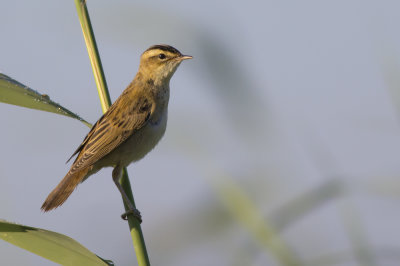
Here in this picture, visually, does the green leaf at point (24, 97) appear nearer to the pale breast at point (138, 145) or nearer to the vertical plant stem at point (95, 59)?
the vertical plant stem at point (95, 59)

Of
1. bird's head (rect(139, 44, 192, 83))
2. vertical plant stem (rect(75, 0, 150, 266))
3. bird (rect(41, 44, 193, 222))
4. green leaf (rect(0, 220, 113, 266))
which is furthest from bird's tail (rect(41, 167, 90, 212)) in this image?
green leaf (rect(0, 220, 113, 266))

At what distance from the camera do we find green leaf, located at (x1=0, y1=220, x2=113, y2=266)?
1.37m

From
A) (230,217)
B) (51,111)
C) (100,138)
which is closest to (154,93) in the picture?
(100,138)

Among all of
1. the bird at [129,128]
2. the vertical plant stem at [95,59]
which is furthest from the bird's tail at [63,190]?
the vertical plant stem at [95,59]

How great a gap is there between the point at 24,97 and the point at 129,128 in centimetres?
155

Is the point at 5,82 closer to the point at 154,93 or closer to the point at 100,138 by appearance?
the point at 100,138

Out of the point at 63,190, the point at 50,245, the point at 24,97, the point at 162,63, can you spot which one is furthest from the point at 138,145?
the point at 50,245

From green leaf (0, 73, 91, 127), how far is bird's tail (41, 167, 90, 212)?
92 centimetres

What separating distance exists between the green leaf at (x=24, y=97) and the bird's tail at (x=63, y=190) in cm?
92

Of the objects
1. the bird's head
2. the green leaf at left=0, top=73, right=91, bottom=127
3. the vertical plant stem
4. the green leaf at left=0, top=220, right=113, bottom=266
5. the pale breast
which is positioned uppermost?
the bird's head

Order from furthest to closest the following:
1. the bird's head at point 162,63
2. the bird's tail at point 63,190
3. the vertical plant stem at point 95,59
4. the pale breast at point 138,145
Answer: the bird's head at point 162,63, the pale breast at point 138,145, the bird's tail at point 63,190, the vertical plant stem at point 95,59

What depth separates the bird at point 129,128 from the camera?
2951mm

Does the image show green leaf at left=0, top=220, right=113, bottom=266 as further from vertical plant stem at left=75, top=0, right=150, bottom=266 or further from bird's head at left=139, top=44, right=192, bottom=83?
bird's head at left=139, top=44, right=192, bottom=83

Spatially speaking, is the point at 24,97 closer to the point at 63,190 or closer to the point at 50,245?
the point at 50,245
